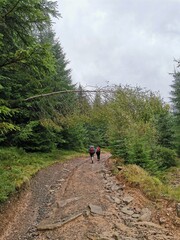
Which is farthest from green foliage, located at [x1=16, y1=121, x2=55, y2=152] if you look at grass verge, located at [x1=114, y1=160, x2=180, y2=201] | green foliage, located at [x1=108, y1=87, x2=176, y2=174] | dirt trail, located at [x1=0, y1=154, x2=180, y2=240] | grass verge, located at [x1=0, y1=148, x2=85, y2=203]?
grass verge, located at [x1=114, y1=160, x2=180, y2=201]

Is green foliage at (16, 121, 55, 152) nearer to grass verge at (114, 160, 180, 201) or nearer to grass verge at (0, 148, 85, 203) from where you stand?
grass verge at (0, 148, 85, 203)

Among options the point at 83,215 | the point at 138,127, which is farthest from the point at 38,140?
the point at 83,215

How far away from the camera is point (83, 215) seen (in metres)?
7.89

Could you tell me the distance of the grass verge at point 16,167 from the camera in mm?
9584

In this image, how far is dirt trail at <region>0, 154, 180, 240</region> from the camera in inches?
265

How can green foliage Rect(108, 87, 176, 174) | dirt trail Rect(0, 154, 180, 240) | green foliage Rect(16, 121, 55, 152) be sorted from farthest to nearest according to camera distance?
green foliage Rect(16, 121, 55, 152)
green foliage Rect(108, 87, 176, 174)
dirt trail Rect(0, 154, 180, 240)

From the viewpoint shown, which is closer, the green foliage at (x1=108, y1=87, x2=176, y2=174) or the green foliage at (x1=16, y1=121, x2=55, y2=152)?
the green foliage at (x1=108, y1=87, x2=176, y2=174)

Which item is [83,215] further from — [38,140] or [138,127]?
[38,140]

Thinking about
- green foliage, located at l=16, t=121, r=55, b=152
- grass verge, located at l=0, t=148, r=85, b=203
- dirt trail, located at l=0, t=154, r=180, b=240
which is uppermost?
green foliage, located at l=16, t=121, r=55, b=152

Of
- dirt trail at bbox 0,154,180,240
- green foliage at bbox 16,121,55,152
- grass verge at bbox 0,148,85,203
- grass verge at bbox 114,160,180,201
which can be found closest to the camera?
dirt trail at bbox 0,154,180,240

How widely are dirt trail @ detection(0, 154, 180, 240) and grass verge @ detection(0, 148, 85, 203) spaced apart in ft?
1.90

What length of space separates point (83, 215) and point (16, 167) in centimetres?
612

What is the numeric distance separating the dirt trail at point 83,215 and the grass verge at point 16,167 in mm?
579

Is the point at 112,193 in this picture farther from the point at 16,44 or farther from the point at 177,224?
the point at 16,44
